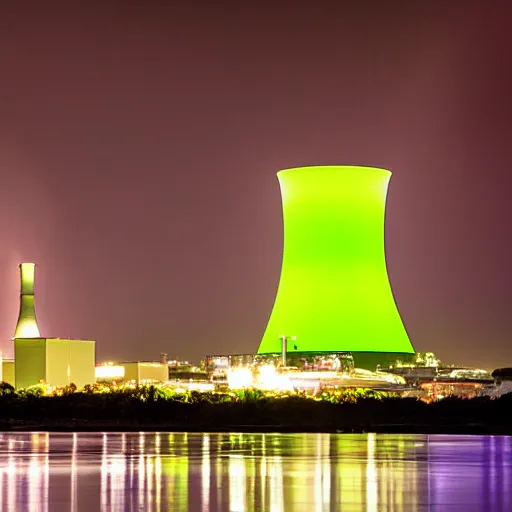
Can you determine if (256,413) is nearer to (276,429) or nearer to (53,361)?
(276,429)

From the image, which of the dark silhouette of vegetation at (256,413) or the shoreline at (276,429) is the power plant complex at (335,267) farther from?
the shoreline at (276,429)

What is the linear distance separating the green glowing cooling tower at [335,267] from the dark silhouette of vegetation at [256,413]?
271 inches

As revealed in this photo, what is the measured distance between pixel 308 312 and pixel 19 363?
11698mm

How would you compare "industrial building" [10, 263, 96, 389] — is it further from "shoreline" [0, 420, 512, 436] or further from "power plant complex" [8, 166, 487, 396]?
"shoreline" [0, 420, 512, 436]

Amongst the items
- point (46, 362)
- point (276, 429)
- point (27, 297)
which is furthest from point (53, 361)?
point (276, 429)

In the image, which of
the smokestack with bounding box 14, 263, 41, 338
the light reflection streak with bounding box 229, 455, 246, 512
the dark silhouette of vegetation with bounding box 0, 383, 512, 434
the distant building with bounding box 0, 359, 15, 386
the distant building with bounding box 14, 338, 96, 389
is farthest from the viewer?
the smokestack with bounding box 14, 263, 41, 338

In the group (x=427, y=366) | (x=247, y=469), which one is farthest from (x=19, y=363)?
(x=247, y=469)

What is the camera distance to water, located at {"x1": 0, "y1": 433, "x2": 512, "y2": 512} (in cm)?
938

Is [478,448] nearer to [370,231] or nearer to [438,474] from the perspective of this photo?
[438,474]

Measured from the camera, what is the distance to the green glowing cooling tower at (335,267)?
35250mm

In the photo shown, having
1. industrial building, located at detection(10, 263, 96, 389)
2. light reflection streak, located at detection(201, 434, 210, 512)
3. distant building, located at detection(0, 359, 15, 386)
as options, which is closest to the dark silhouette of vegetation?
light reflection streak, located at detection(201, 434, 210, 512)

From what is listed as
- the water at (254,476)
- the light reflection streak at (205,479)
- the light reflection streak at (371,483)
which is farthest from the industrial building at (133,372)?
the light reflection streak at (371,483)

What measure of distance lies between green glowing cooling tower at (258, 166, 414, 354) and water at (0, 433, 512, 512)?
1637cm

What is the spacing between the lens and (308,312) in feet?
116
